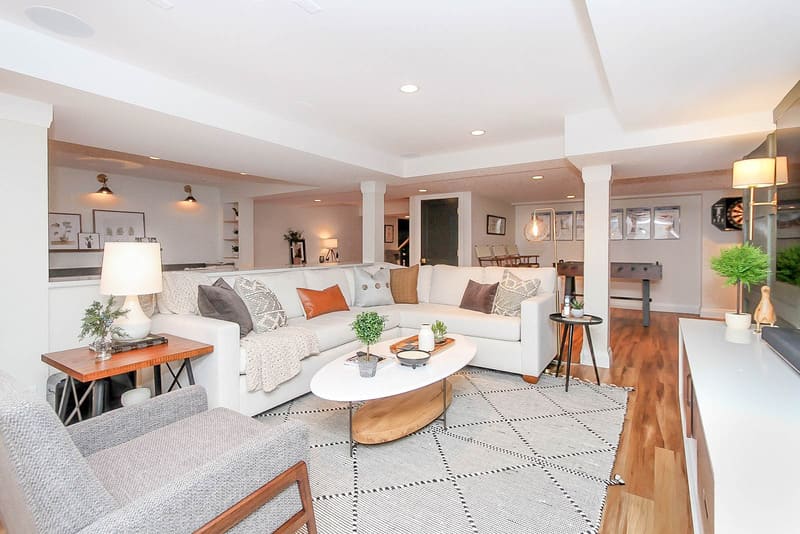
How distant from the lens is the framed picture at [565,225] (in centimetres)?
817

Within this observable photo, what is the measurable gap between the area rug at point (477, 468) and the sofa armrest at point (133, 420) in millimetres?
731

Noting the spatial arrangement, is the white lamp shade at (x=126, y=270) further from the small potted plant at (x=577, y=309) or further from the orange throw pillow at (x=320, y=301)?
the small potted plant at (x=577, y=309)

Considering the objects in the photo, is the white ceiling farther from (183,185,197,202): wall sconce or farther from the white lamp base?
(183,185,197,202): wall sconce

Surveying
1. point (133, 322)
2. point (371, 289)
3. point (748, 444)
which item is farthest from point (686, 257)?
point (133, 322)

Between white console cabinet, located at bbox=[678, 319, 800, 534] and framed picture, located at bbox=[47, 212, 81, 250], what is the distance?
22.3 feet

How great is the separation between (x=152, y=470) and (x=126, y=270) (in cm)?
134

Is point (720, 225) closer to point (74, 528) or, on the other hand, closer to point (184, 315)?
point (184, 315)

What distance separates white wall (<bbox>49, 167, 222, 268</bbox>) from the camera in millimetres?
5363

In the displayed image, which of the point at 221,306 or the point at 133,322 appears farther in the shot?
the point at 221,306

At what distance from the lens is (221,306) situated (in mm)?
2830

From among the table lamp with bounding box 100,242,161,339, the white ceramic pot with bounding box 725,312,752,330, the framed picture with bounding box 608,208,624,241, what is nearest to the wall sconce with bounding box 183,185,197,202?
the table lamp with bounding box 100,242,161,339

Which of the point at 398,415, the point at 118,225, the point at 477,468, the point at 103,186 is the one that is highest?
the point at 103,186

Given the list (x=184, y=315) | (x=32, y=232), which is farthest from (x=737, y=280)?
(x=32, y=232)

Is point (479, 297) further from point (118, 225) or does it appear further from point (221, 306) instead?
point (118, 225)
